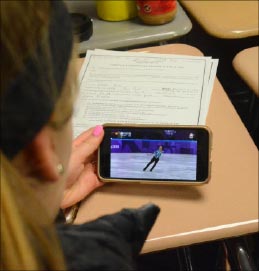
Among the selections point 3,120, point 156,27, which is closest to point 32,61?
point 3,120

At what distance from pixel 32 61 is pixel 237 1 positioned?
3.55ft

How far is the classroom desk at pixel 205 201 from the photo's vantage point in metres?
0.73

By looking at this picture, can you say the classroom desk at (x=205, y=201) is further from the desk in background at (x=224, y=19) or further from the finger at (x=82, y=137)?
the desk in background at (x=224, y=19)

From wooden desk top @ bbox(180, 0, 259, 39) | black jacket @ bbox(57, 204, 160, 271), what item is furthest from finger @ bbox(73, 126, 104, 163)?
wooden desk top @ bbox(180, 0, 259, 39)

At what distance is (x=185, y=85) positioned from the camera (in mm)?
974

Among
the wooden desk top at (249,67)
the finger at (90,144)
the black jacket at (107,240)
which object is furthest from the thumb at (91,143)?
the wooden desk top at (249,67)

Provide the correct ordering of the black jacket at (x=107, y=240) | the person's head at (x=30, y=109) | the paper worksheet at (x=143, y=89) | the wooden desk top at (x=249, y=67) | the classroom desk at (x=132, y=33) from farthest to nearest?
the classroom desk at (x=132, y=33) < the wooden desk top at (x=249, y=67) < the paper worksheet at (x=143, y=89) < the black jacket at (x=107, y=240) < the person's head at (x=30, y=109)

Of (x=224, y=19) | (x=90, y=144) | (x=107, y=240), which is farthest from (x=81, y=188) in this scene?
(x=224, y=19)

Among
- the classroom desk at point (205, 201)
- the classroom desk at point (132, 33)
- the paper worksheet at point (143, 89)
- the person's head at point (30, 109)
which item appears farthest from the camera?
the classroom desk at point (132, 33)

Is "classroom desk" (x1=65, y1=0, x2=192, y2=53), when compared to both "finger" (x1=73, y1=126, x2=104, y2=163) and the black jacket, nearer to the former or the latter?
"finger" (x1=73, y1=126, x2=104, y2=163)

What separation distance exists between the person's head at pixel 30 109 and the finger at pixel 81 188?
0.25m

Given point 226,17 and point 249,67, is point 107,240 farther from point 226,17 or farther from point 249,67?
point 226,17

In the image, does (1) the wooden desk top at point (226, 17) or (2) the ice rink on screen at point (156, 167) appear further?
(1) the wooden desk top at point (226, 17)

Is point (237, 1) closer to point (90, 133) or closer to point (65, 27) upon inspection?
point (90, 133)
